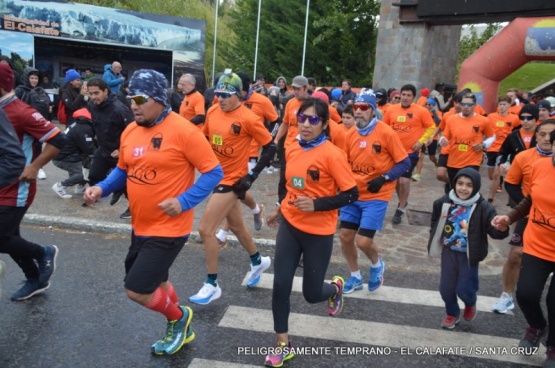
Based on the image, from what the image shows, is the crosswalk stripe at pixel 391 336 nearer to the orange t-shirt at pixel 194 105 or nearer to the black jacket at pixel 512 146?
the black jacket at pixel 512 146

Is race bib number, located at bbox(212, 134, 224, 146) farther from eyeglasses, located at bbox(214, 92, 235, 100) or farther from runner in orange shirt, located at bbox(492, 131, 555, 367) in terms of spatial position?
runner in orange shirt, located at bbox(492, 131, 555, 367)

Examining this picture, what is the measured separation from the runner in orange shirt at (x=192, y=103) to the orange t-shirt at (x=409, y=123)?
3.25m

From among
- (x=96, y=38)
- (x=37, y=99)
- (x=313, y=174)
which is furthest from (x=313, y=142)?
(x=96, y=38)

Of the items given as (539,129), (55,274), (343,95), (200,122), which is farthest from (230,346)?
(343,95)

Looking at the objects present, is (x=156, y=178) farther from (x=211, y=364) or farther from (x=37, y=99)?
(x=37, y=99)

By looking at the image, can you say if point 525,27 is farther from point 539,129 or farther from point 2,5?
point 2,5

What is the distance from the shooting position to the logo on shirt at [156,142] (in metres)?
3.51

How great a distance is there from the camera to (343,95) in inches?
523

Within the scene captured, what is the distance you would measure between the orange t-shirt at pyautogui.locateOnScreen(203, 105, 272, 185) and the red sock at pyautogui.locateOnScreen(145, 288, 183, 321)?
1650 mm

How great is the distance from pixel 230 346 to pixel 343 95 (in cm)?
1012

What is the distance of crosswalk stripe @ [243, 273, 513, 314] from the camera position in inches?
205

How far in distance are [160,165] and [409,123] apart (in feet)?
19.3

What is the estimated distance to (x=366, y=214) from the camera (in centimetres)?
502

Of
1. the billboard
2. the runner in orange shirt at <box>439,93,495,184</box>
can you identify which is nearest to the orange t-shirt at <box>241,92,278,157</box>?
the runner in orange shirt at <box>439,93,495,184</box>
